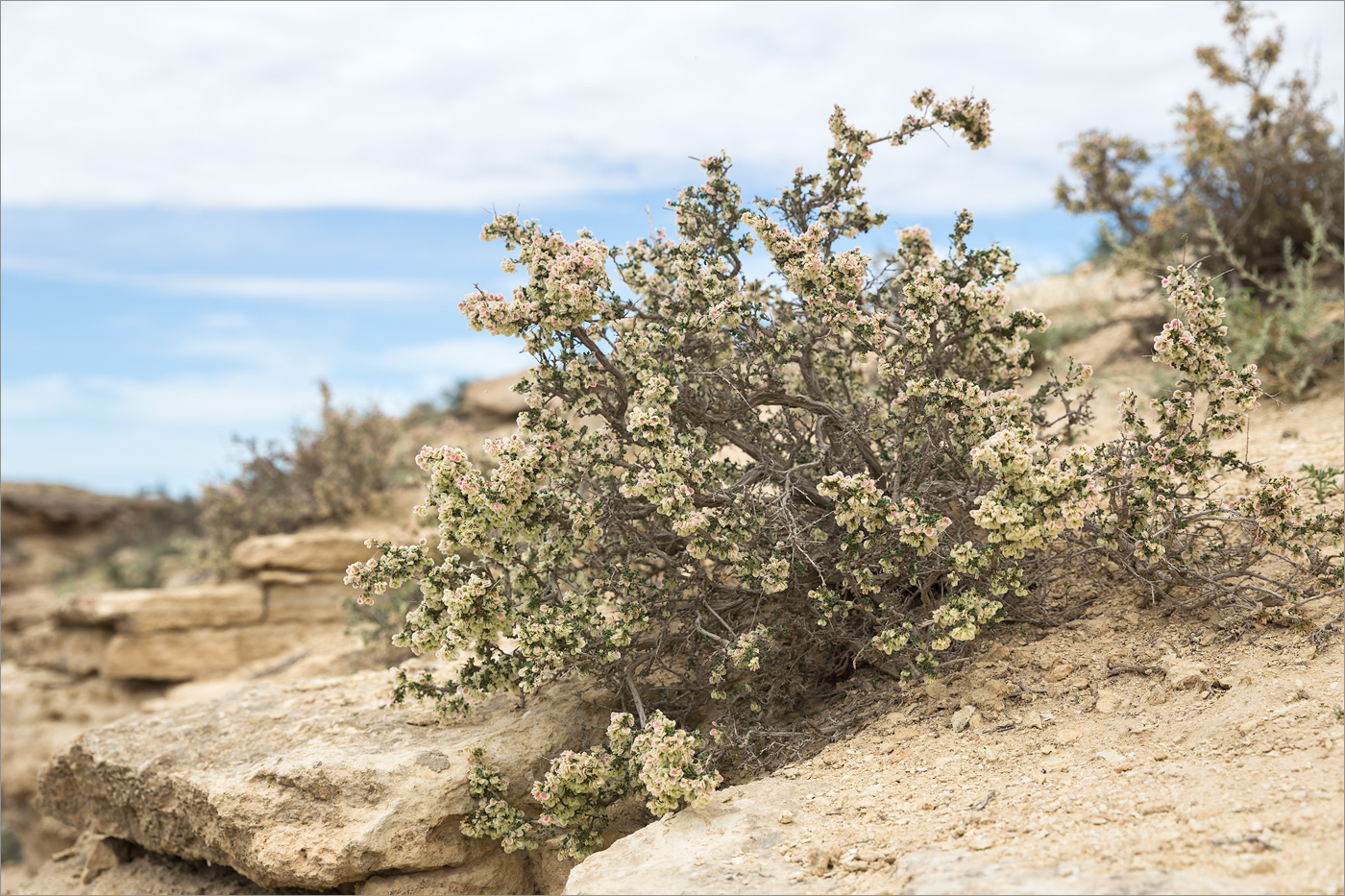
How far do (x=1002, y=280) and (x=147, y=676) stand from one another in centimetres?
1165

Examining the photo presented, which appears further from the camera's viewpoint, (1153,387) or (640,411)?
(1153,387)

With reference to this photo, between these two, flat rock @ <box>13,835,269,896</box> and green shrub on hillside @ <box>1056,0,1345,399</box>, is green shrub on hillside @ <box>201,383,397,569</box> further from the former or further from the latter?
green shrub on hillside @ <box>1056,0,1345,399</box>

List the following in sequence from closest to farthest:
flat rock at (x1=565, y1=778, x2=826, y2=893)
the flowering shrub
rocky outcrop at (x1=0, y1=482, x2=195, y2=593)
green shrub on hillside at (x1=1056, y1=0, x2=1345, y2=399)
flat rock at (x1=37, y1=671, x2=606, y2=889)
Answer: flat rock at (x1=565, y1=778, x2=826, y2=893) → the flowering shrub → flat rock at (x1=37, y1=671, x2=606, y2=889) → green shrub on hillside at (x1=1056, y1=0, x2=1345, y2=399) → rocky outcrop at (x1=0, y1=482, x2=195, y2=593)

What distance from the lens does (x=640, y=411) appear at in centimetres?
470

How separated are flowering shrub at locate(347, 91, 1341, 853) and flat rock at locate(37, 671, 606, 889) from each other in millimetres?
306

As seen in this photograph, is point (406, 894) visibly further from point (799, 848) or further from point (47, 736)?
point (47, 736)

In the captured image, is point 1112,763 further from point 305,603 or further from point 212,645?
point 212,645

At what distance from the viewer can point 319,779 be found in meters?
5.49

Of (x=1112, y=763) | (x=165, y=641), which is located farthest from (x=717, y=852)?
(x=165, y=641)

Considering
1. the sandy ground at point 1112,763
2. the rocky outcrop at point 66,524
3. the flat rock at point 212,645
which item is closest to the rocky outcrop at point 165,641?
the flat rock at point 212,645

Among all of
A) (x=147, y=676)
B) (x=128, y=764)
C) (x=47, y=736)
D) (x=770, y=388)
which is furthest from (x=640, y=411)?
(x=47, y=736)

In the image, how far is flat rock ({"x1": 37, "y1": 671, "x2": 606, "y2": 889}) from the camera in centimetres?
529

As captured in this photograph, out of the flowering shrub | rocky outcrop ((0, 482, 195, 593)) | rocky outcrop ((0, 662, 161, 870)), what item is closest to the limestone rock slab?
rocky outcrop ((0, 662, 161, 870))

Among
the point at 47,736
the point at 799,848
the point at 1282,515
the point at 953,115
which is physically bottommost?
the point at 47,736
